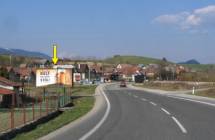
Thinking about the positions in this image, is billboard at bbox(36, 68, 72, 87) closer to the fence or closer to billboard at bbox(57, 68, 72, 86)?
billboard at bbox(57, 68, 72, 86)

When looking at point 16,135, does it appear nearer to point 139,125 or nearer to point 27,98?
point 139,125

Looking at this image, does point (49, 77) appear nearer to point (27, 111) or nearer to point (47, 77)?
point (47, 77)

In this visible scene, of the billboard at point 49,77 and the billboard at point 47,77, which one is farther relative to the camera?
the billboard at point 47,77

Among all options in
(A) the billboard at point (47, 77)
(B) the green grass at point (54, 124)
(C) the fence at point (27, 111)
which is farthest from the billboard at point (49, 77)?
(B) the green grass at point (54, 124)

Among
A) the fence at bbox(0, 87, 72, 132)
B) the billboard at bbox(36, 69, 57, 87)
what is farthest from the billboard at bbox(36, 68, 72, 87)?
the fence at bbox(0, 87, 72, 132)

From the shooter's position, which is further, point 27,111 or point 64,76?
point 64,76

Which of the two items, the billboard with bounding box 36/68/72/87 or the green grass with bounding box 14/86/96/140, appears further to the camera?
the billboard with bounding box 36/68/72/87

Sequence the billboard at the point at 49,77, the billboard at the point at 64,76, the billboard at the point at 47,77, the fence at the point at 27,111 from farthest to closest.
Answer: the billboard at the point at 47,77, the billboard at the point at 49,77, the billboard at the point at 64,76, the fence at the point at 27,111

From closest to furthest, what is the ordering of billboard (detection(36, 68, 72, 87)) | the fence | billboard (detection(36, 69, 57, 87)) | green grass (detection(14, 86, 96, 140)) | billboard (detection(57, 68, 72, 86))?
green grass (detection(14, 86, 96, 140)), the fence, billboard (detection(57, 68, 72, 86)), billboard (detection(36, 68, 72, 87)), billboard (detection(36, 69, 57, 87))

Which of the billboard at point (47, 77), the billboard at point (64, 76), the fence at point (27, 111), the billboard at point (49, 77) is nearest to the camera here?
the fence at point (27, 111)

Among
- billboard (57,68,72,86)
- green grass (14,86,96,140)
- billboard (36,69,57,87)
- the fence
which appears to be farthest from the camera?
billboard (36,69,57,87)

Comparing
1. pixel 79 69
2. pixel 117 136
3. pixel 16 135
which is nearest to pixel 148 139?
pixel 117 136

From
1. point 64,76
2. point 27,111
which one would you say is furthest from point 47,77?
point 27,111

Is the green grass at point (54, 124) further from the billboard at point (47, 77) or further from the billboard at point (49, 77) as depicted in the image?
the billboard at point (47, 77)
